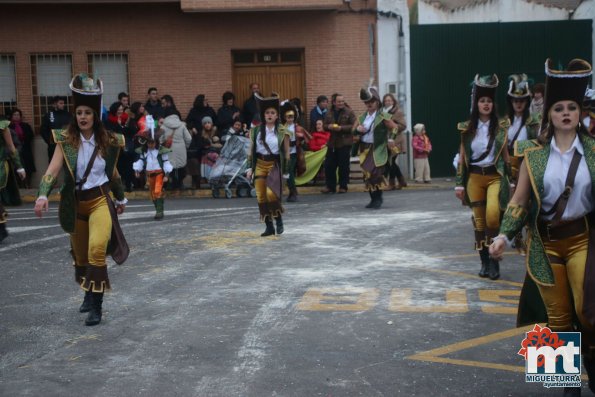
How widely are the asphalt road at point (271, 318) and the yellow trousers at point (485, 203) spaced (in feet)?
1.63

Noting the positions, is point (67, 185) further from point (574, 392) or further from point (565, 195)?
point (574, 392)

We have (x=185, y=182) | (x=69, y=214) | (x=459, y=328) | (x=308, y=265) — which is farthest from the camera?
(x=185, y=182)

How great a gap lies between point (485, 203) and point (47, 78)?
53.4 ft

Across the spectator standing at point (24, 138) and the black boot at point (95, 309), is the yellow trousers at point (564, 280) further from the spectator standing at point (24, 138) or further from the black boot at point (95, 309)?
the spectator standing at point (24, 138)

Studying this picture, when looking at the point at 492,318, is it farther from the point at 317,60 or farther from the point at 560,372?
the point at 317,60

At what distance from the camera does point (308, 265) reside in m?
11.5

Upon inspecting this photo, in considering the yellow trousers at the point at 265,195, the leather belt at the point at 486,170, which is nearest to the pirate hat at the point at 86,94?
the leather belt at the point at 486,170

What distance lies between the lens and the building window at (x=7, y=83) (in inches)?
967

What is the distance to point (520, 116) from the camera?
1123 centimetres

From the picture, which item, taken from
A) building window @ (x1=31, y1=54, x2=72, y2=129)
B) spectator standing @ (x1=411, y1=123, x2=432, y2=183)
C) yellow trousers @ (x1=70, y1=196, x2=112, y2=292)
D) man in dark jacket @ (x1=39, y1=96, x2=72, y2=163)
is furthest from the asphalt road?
building window @ (x1=31, y1=54, x2=72, y2=129)

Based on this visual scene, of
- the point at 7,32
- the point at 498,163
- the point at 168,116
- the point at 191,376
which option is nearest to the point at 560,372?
the point at 191,376

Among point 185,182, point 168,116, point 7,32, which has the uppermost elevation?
point 7,32

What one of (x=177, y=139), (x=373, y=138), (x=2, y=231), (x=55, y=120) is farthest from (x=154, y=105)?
(x=2, y=231)

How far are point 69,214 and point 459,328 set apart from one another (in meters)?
3.54
